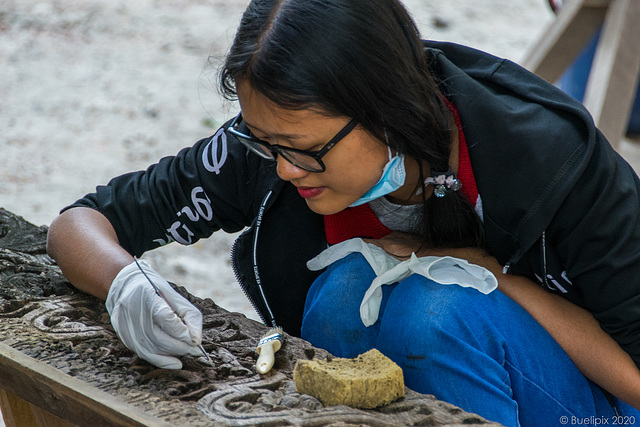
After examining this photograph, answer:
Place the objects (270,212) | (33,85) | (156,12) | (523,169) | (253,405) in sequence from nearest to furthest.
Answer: (253,405)
(523,169)
(270,212)
(33,85)
(156,12)

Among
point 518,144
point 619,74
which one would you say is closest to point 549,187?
point 518,144

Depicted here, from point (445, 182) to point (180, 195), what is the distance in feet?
2.17

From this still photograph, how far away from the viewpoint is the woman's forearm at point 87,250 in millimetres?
1494

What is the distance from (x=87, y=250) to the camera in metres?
1.53

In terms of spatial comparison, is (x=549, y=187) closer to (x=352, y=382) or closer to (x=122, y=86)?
(x=352, y=382)

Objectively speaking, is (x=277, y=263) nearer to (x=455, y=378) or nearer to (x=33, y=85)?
(x=455, y=378)

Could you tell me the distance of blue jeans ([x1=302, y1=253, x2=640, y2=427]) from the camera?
1.26 metres

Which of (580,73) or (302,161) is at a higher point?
(302,161)

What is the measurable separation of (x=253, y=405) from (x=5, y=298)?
728 mm

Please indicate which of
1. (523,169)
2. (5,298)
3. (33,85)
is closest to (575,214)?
(523,169)

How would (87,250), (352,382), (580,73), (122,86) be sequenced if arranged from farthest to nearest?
(122,86)
(580,73)
(87,250)
(352,382)

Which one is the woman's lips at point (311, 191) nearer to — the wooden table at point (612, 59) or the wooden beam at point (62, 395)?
the wooden beam at point (62, 395)

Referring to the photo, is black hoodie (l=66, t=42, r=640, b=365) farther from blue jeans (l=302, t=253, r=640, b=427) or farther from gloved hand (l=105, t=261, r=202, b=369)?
gloved hand (l=105, t=261, r=202, b=369)

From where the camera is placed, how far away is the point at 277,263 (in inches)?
67.4
